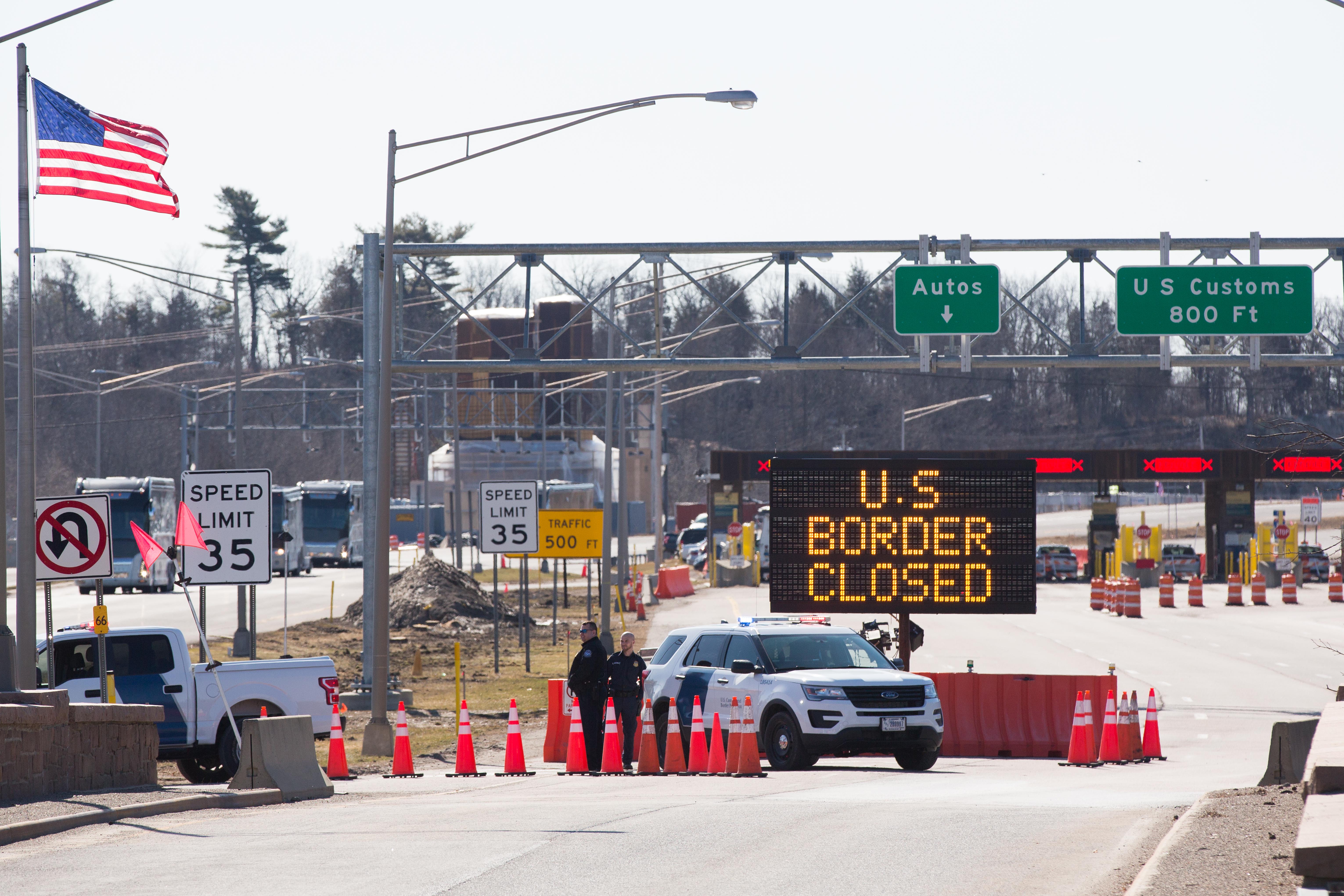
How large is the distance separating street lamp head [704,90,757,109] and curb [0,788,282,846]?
33.8ft

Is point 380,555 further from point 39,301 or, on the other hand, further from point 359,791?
point 39,301

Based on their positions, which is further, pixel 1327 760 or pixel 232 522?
pixel 232 522

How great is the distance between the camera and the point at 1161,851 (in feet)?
31.3

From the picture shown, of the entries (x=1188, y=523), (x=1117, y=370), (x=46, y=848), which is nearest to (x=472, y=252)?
(x=46, y=848)

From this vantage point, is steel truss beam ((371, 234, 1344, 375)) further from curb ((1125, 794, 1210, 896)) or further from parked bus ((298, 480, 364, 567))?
parked bus ((298, 480, 364, 567))

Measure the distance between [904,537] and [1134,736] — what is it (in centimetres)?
362

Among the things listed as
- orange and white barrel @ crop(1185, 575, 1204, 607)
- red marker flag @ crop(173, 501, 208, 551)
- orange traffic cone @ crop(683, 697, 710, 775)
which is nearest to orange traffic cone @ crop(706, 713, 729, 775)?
orange traffic cone @ crop(683, 697, 710, 775)

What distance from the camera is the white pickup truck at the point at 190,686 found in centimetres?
1770

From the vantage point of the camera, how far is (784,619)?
65.0 feet

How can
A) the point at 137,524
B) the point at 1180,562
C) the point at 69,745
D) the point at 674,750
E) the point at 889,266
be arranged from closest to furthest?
the point at 69,745, the point at 674,750, the point at 889,266, the point at 137,524, the point at 1180,562

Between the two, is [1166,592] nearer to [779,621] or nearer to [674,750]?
[779,621]

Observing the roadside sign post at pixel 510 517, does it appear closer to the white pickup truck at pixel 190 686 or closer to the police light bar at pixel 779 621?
the police light bar at pixel 779 621

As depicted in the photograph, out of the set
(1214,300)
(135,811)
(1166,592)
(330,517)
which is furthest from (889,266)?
(330,517)

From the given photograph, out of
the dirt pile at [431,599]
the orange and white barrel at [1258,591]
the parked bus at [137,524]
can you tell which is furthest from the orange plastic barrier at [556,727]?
the orange and white barrel at [1258,591]
